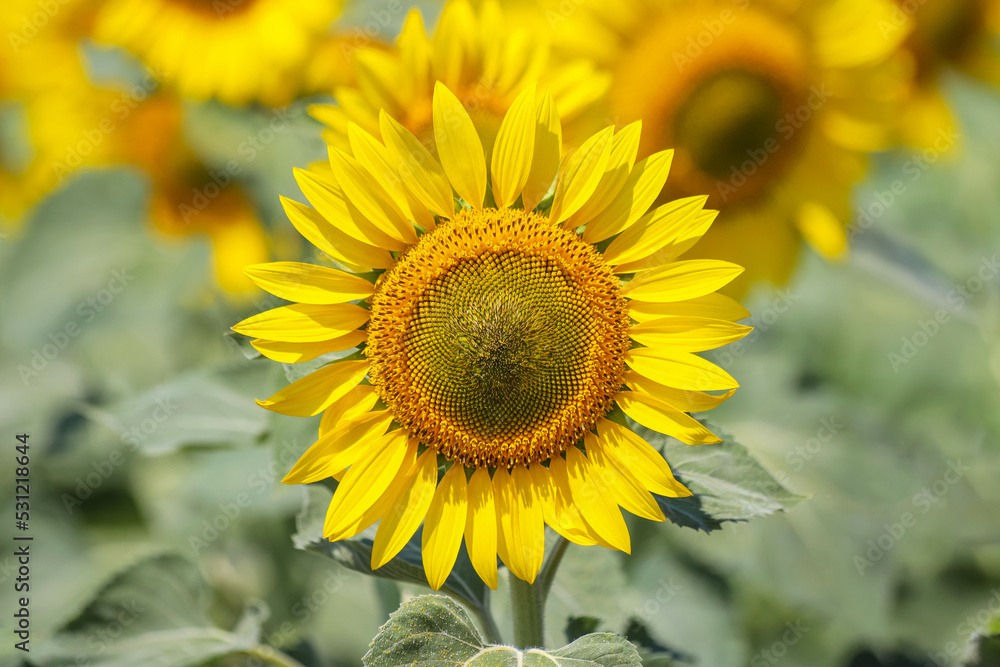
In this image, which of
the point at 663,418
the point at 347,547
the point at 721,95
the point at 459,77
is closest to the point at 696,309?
the point at 663,418

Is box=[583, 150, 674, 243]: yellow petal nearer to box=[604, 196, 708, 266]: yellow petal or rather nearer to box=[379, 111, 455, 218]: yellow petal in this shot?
box=[604, 196, 708, 266]: yellow petal

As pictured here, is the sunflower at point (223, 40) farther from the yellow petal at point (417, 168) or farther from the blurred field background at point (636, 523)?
→ the yellow petal at point (417, 168)

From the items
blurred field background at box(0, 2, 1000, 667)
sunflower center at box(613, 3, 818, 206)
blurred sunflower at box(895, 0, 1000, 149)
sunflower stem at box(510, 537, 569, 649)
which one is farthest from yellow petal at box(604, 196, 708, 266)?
blurred sunflower at box(895, 0, 1000, 149)

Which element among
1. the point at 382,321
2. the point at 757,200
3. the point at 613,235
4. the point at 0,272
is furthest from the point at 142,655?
the point at 757,200

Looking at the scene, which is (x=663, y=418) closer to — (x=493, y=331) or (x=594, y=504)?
(x=594, y=504)
